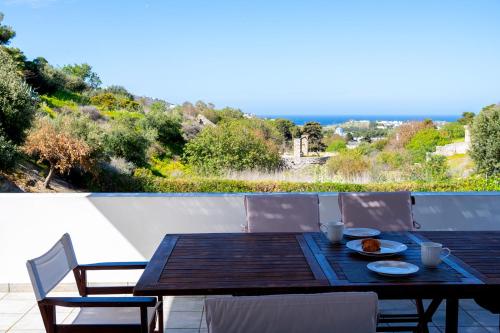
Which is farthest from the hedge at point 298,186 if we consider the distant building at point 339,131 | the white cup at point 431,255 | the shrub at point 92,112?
the distant building at point 339,131

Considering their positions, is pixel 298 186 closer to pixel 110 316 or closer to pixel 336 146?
pixel 110 316

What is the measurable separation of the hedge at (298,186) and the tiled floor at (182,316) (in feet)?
7.77

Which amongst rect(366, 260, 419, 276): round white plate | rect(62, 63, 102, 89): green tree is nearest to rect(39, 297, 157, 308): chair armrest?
rect(366, 260, 419, 276): round white plate

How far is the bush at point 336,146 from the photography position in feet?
37.5

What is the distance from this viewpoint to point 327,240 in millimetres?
2910

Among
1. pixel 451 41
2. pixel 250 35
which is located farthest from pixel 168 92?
pixel 451 41

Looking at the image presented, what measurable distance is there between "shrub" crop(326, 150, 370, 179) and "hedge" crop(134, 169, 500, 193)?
1.84 metres

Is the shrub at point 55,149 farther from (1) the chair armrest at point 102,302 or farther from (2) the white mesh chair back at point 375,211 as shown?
(1) the chair armrest at point 102,302

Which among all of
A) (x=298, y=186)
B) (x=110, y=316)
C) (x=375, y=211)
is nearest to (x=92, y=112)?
(x=298, y=186)

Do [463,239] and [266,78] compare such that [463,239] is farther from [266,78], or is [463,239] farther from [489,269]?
[266,78]

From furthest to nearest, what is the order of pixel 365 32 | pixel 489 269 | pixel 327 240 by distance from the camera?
pixel 365 32, pixel 327 240, pixel 489 269

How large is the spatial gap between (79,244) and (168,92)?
12.4 m

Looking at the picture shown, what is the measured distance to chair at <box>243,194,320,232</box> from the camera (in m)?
3.51

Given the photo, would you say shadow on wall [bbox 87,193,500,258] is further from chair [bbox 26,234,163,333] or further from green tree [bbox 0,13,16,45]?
green tree [bbox 0,13,16,45]
